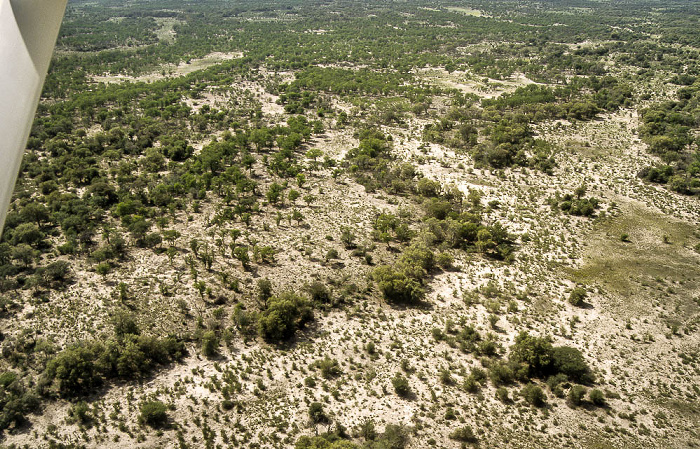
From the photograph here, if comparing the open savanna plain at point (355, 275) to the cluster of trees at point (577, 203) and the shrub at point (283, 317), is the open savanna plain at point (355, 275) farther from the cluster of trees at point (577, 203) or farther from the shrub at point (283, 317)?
the cluster of trees at point (577, 203)

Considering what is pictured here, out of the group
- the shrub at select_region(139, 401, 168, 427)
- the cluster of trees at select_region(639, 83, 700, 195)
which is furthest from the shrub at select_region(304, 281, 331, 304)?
the cluster of trees at select_region(639, 83, 700, 195)

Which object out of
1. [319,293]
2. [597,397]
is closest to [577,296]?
[597,397]

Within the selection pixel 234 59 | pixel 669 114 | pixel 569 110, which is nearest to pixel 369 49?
pixel 234 59

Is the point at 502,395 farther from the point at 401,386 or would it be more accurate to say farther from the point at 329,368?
the point at 329,368

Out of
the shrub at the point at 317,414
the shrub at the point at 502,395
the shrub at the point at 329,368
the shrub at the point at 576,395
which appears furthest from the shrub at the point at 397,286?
the shrub at the point at 576,395

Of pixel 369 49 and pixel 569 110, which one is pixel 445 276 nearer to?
pixel 569 110

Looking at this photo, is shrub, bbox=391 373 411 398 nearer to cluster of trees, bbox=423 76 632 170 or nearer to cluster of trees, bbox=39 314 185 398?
cluster of trees, bbox=39 314 185 398

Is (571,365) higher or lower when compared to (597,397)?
higher
